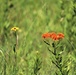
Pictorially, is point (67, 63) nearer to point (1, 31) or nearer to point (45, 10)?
point (1, 31)

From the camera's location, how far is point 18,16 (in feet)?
21.6

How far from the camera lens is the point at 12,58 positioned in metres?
4.63

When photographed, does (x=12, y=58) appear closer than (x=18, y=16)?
Yes

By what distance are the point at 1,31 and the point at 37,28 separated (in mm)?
734

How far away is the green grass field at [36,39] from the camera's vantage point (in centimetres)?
411

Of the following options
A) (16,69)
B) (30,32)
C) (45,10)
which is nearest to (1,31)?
(30,32)

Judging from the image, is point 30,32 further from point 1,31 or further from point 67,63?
point 67,63

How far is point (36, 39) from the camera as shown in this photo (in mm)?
5848

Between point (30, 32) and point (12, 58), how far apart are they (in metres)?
1.52

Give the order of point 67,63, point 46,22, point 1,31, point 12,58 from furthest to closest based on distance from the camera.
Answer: point 46,22 < point 1,31 < point 12,58 < point 67,63

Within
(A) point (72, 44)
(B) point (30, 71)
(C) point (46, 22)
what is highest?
(C) point (46, 22)

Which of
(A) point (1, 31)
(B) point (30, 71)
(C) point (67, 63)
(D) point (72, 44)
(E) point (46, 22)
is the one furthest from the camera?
(E) point (46, 22)

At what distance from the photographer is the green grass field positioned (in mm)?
4113

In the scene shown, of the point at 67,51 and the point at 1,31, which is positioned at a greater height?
the point at 1,31
